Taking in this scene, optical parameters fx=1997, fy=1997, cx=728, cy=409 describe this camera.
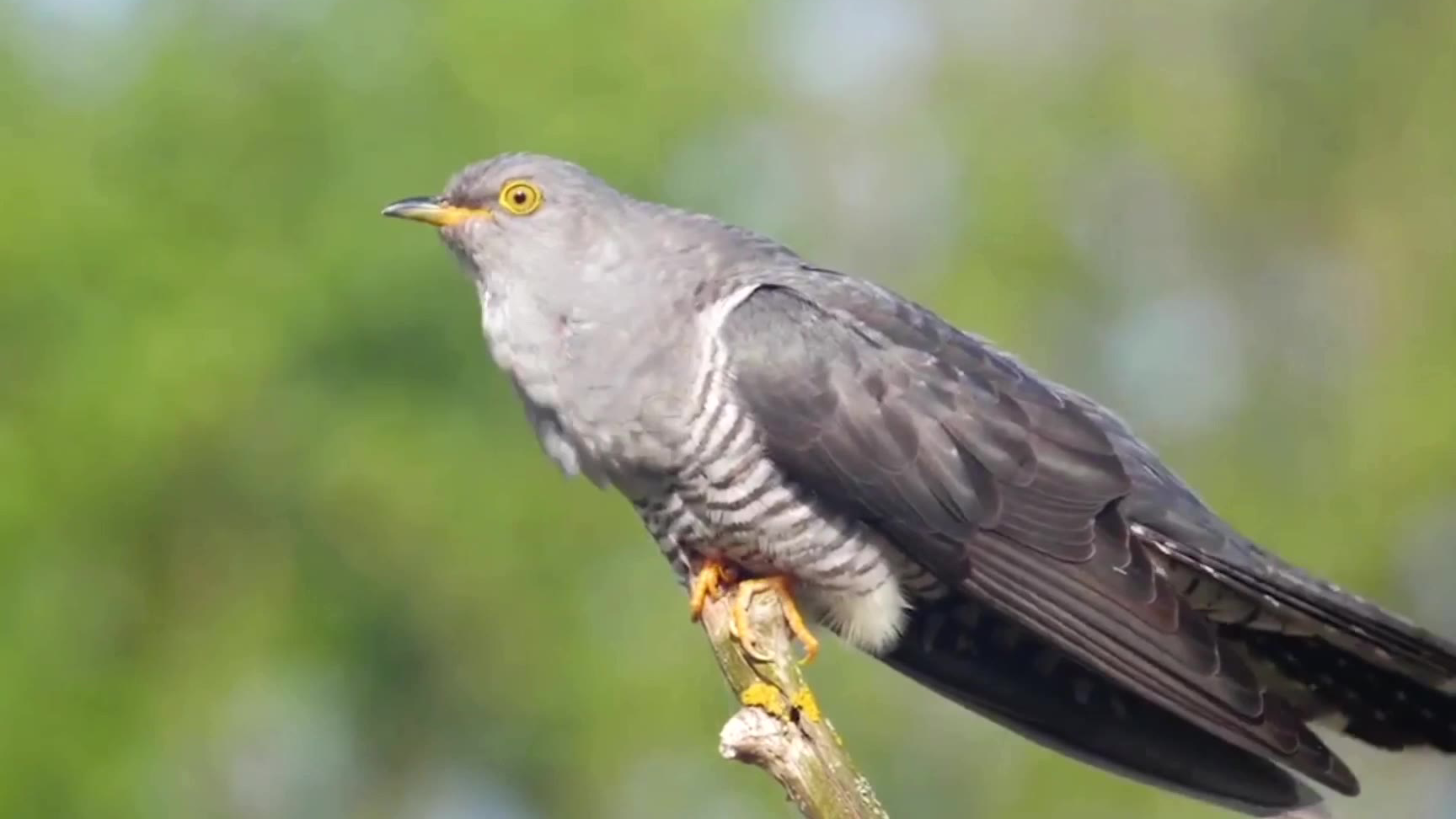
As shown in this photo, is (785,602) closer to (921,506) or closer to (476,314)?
(921,506)

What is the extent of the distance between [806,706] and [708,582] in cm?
58

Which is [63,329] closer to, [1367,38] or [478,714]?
[478,714]

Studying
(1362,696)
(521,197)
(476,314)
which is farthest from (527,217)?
(476,314)

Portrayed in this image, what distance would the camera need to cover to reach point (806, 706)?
291 cm

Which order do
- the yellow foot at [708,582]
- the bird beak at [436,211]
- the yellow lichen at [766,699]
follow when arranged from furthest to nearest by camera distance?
the bird beak at [436,211] < the yellow foot at [708,582] < the yellow lichen at [766,699]

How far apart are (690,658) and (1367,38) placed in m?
4.61

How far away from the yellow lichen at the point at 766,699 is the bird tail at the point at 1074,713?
2.47 feet

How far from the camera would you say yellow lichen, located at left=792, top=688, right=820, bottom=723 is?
114 inches

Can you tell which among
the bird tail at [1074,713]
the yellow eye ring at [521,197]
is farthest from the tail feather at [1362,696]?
the yellow eye ring at [521,197]

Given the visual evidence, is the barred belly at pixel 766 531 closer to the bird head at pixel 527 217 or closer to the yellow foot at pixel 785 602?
the yellow foot at pixel 785 602

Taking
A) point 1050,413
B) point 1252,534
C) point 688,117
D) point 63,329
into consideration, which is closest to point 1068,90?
point 688,117

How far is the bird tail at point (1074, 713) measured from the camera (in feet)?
10.9

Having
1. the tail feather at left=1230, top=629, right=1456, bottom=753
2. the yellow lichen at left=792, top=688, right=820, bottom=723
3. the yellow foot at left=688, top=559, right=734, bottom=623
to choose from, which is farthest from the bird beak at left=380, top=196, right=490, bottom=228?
the tail feather at left=1230, top=629, right=1456, bottom=753

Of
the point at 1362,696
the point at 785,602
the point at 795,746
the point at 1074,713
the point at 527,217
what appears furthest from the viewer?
the point at 527,217
